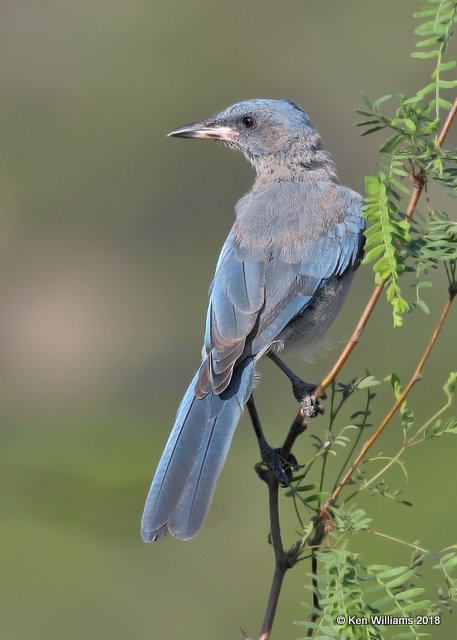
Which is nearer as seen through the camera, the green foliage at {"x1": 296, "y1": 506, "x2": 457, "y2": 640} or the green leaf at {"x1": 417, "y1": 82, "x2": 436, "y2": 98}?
the green foliage at {"x1": 296, "y1": 506, "x2": 457, "y2": 640}

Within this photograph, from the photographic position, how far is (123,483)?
335 inches

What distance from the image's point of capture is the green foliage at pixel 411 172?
289 cm

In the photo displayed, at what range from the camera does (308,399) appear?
13.9ft

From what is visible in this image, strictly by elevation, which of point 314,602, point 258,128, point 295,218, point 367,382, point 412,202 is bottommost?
point 314,602

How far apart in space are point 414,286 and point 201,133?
258 centimetres

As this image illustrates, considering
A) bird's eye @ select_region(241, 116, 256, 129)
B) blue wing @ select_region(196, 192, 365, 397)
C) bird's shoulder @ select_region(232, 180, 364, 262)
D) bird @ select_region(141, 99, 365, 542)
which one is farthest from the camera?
bird's eye @ select_region(241, 116, 256, 129)

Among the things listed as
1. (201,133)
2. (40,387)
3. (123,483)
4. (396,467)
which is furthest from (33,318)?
(201,133)

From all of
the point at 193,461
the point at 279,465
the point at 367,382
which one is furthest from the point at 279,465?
the point at 367,382

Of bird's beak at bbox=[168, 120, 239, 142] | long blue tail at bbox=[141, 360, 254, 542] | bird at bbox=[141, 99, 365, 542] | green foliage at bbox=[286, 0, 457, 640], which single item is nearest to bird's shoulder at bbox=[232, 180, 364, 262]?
bird at bbox=[141, 99, 365, 542]

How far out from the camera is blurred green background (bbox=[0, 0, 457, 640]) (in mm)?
7262

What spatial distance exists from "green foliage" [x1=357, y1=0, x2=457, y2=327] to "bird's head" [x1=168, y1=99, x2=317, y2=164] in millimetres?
2239

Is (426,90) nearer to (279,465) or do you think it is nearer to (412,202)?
(412,202)

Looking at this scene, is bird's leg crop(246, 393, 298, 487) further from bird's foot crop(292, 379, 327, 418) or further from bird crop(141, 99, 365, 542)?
bird's foot crop(292, 379, 327, 418)

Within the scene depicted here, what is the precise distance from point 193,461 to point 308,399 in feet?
2.12
